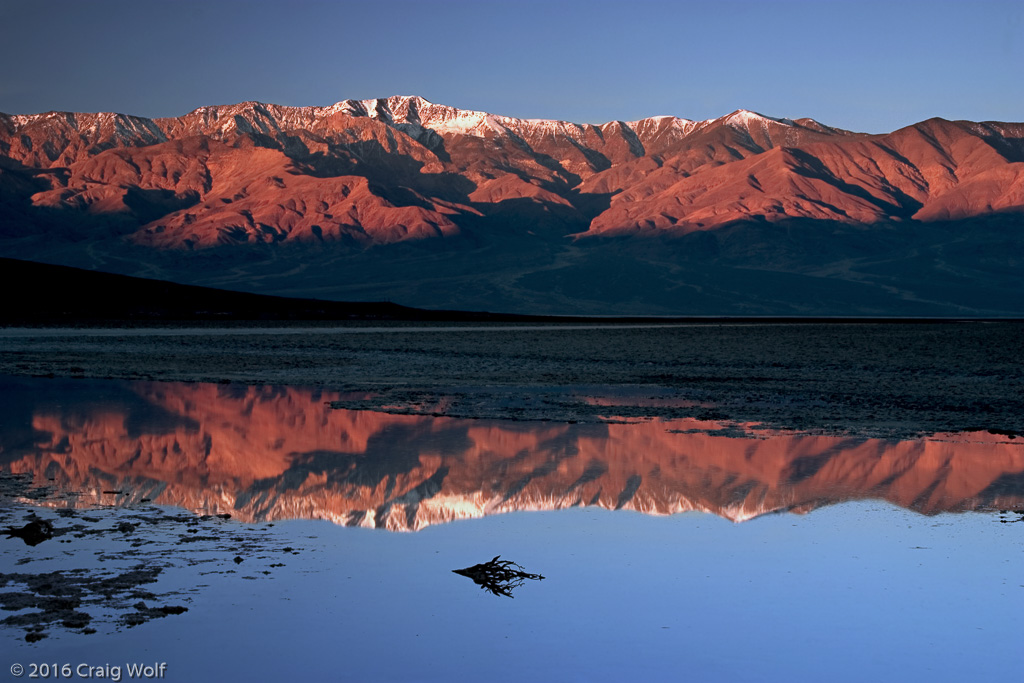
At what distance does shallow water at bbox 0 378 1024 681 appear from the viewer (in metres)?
9.78

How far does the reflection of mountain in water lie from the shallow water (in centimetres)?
10

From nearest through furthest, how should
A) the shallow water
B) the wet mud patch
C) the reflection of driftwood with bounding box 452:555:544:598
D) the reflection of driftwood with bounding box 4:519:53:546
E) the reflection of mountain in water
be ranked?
1. the shallow water
2. the wet mud patch
3. the reflection of driftwood with bounding box 452:555:544:598
4. the reflection of driftwood with bounding box 4:519:53:546
5. the reflection of mountain in water

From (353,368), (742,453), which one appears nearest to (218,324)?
(353,368)

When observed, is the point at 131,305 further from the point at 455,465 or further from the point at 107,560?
the point at 107,560

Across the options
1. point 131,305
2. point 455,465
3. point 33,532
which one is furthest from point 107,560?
point 131,305

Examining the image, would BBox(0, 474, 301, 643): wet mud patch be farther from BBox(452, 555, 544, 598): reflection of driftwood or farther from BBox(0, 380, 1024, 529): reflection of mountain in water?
BBox(452, 555, 544, 598): reflection of driftwood

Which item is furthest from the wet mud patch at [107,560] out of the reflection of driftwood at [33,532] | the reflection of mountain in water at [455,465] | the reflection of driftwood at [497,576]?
the reflection of driftwood at [497,576]

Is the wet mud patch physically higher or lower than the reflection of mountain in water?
higher

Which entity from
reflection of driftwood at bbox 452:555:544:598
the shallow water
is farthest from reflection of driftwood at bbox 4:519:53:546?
reflection of driftwood at bbox 452:555:544:598

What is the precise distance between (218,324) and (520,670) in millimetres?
96475

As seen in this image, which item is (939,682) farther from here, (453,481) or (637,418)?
(637,418)

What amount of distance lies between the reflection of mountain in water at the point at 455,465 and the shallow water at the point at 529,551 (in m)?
0.10

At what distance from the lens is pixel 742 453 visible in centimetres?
2170

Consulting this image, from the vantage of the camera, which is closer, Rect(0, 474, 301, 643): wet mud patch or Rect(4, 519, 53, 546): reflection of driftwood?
Rect(0, 474, 301, 643): wet mud patch
